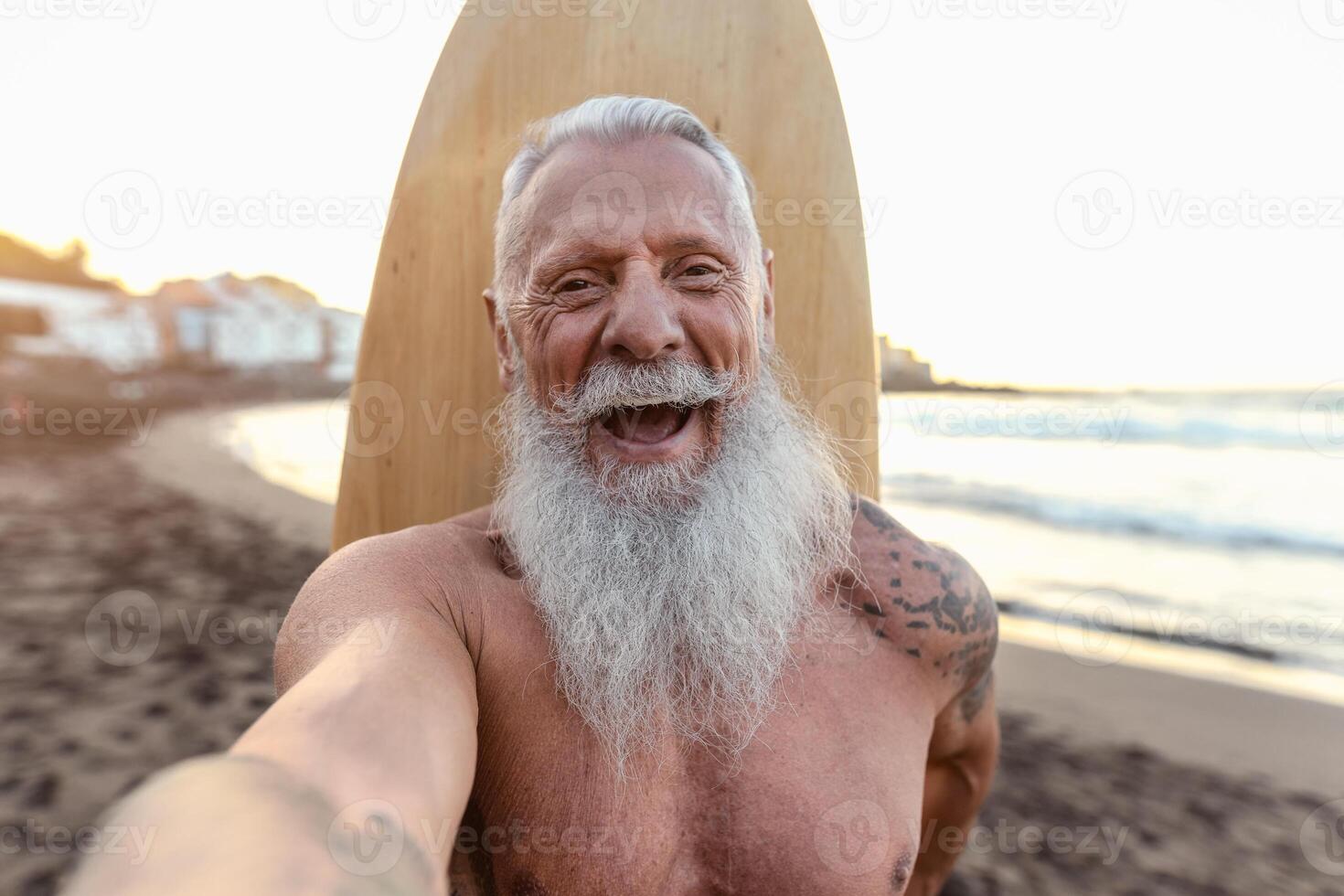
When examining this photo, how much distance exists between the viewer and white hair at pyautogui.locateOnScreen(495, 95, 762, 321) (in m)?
1.65

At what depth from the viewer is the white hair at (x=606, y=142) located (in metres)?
1.65

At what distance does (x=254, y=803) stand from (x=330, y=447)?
13.5 metres

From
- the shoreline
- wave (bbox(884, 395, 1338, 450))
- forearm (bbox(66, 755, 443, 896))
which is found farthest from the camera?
wave (bbox(884, 395, 1338, 450))

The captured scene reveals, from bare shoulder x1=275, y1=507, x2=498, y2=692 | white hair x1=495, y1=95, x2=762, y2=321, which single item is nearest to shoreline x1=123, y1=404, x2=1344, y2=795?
white hair x1=495, y1=95, x2=762, y2=321

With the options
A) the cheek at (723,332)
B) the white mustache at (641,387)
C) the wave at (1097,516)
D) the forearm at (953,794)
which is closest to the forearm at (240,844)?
the white mustache at (641,387)

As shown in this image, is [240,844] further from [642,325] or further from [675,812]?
[642,325]

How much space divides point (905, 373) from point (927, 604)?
1082 centimetres

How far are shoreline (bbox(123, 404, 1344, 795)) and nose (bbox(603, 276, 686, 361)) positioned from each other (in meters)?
4.12

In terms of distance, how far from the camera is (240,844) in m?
0.68

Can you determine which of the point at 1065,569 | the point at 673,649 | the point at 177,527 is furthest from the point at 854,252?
the point at 177,527

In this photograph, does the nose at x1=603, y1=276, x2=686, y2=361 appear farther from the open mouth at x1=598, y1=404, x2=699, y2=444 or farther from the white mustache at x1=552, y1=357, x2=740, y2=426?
the open mouth at x1=598, y1=404, x2=699, y2=444

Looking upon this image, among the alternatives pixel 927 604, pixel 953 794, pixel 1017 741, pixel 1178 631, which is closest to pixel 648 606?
pixel 927 604

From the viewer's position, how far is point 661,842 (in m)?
1.30

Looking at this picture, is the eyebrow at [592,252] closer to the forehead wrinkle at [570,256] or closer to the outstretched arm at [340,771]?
the forehead wrinkle at [570,256]
